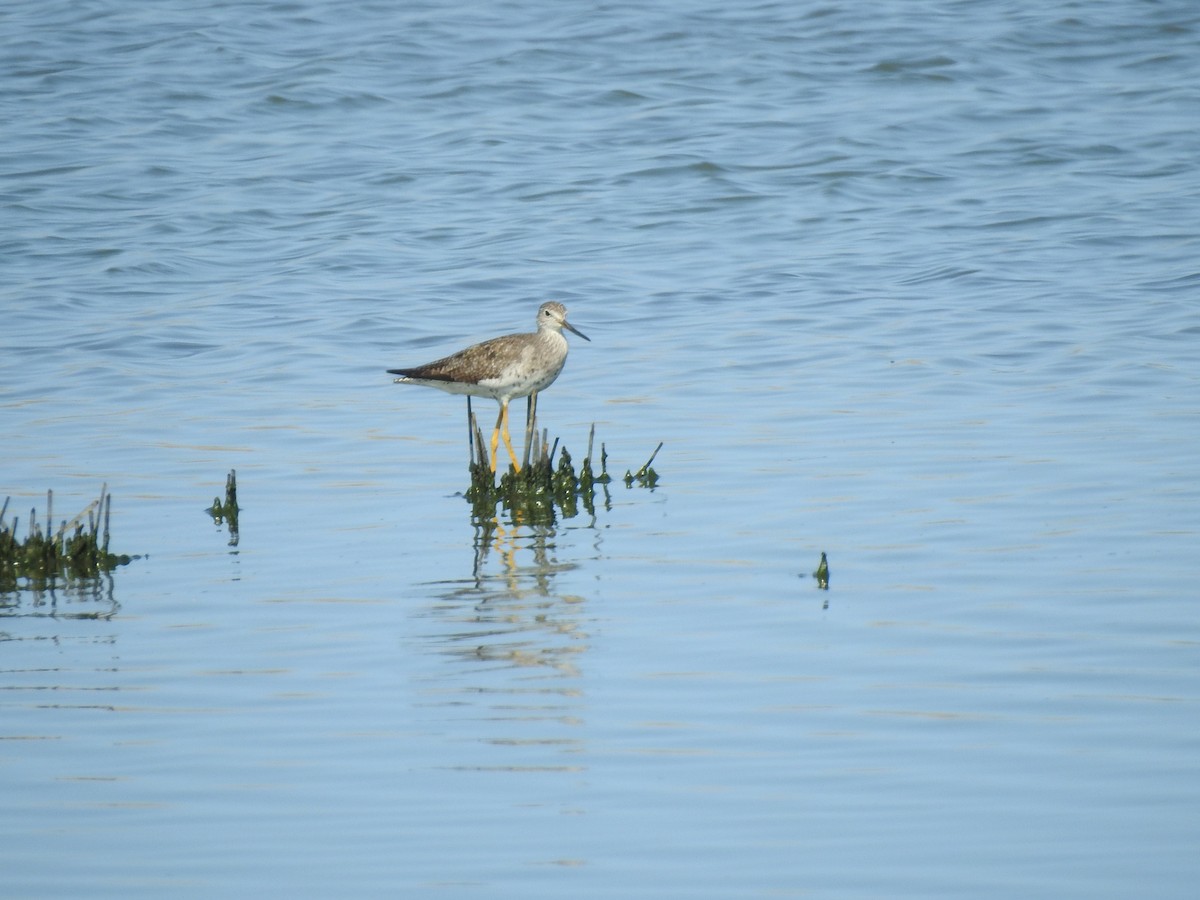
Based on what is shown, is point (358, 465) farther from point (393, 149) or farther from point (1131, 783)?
point (393, 149)

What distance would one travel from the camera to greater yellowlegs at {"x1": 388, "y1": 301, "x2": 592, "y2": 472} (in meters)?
11.6

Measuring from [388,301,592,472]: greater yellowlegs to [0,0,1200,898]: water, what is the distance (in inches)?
24.8

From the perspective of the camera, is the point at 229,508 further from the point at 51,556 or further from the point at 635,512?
the point at 635,512

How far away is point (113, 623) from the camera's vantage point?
7.87m

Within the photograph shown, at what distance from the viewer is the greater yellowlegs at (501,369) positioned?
11.6m

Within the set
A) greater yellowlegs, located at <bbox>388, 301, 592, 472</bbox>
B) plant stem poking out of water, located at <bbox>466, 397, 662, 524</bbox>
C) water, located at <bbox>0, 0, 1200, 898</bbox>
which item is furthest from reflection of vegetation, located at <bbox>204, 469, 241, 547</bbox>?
greater yellowlegs, located at <bbox>388, 301, 592, 472</bbox>

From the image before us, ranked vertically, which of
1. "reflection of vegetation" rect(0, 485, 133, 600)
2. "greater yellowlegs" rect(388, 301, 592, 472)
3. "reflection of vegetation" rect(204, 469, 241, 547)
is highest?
"greater yellowlegs" rect(388, 301, 592, 472)

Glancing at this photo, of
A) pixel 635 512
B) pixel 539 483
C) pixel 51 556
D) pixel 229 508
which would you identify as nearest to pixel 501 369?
pixel 539 483

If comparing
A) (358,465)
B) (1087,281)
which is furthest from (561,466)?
(1087,281)

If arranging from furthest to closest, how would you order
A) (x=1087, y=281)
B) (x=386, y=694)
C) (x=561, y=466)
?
(x=1087, y=281) → (x=561, y=466) → (x=386, y=694)

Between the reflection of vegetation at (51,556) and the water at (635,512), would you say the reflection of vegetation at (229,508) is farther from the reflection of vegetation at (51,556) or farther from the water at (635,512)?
the reflection of vegetation at (51,556)

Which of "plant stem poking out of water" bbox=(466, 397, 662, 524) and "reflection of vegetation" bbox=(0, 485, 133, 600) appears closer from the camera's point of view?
"reflection of vegetation" bbox=(0, 485, 133, 600)

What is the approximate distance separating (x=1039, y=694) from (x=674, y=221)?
56.4 ft

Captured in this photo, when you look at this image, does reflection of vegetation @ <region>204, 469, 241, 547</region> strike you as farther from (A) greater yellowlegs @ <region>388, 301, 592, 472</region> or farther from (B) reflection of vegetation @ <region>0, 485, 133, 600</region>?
(A) greater yellowlegs @ <region>388, 301, 592, 472</region>
